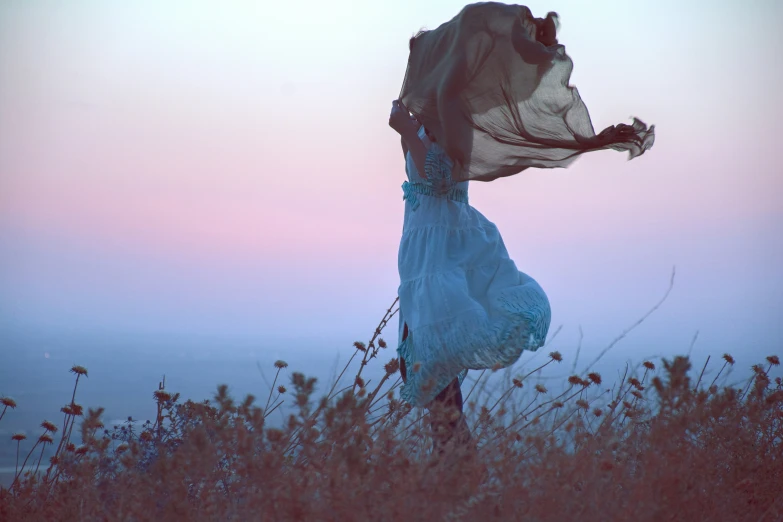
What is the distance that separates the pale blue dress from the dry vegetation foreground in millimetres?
160

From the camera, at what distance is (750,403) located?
2.70m

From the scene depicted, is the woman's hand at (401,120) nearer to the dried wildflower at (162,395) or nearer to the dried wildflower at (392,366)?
the dried wildflower at (392,366)

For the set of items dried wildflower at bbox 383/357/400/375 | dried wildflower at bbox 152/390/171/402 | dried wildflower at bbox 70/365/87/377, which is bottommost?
dried wildflower at bbox 152/390/171/402

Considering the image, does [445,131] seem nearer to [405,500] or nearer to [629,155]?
[629,155]

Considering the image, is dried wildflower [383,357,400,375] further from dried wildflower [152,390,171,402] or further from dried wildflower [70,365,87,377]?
dried wildflower [70,365,87,377]

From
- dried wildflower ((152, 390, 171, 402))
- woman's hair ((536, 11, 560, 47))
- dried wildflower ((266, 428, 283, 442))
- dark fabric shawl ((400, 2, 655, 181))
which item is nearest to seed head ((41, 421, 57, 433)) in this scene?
dried wildflower ((152, 390, 171, 402))

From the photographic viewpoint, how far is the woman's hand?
9.61ft

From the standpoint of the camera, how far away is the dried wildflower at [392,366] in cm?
285

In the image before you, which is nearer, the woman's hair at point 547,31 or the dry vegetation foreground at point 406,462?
the dry vegetation foreground at point 406,462

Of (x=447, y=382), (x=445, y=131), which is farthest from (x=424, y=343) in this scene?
(x=445, y=131)

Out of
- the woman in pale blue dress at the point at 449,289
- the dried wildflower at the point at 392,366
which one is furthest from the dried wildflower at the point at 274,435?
the dried wildflower at the point at 392,366

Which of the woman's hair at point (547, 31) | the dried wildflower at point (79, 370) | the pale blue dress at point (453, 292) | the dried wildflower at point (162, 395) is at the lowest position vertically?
the dried wildflower at point (162, 395)

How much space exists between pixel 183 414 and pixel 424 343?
2.83 ft

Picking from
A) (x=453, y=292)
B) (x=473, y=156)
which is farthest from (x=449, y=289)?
(x=473, y=156)
